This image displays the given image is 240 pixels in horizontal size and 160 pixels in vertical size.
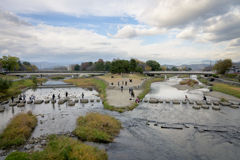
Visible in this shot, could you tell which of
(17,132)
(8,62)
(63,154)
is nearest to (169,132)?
(63,154)

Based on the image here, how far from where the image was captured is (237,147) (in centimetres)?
1455

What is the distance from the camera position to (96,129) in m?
16.7

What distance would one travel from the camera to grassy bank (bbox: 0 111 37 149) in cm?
1438

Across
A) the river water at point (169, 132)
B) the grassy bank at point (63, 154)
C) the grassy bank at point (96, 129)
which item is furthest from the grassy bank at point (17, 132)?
the grassy bank at point (96, 129)

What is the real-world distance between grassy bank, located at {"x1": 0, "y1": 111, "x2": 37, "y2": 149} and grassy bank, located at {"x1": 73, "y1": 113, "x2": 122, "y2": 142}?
569 cm

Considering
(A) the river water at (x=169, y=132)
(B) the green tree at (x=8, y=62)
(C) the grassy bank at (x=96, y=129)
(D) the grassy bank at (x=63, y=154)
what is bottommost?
(A) the river water at (x=169, y=132)

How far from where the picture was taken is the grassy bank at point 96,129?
1574 cm

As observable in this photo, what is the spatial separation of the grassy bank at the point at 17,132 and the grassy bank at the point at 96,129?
569 cm

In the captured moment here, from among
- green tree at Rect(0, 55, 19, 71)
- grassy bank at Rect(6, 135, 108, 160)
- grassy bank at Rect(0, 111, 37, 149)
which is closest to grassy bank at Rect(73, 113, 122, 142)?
grassy bank at Rect(6, 135, 108, 160)

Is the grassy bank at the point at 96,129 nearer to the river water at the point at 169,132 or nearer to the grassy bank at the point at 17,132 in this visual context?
the river water at the point at 169,132

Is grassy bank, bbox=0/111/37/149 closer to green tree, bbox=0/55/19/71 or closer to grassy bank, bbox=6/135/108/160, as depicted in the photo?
grassy bank, bbox=6/135/108/160

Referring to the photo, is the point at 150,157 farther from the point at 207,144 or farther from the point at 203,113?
the point at 203,113

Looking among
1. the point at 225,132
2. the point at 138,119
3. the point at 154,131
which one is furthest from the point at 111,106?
the point at 225,132

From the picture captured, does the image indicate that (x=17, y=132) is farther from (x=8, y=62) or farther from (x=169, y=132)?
(x=8, y=62)
